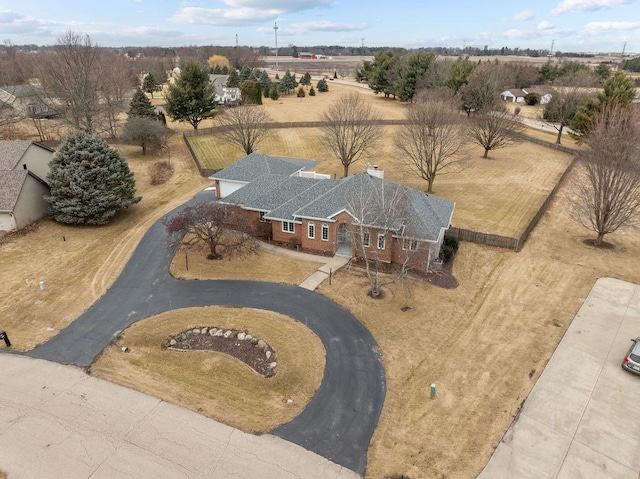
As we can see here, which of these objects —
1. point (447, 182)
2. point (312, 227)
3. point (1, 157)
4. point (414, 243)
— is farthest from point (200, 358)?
point (447, 182)

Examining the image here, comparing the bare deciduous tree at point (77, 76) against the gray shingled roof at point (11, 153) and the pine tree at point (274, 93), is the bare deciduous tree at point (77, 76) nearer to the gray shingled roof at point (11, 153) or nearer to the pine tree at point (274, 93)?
the gray shingled roof at point (11, 153)

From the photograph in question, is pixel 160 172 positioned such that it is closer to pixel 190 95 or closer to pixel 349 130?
pixel 190 95

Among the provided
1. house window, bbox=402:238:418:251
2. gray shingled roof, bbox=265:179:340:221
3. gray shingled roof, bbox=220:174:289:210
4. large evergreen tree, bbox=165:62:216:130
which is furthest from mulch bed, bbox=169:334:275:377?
large evergreen tree, bbox=165:62:216:130

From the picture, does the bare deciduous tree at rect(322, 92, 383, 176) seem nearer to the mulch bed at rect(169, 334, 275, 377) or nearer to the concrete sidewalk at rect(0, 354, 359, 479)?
the mulch bed at rect(169, 334, 275, 377)

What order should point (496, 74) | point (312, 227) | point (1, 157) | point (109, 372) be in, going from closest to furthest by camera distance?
point (109, 372) < point (312, 227) < point (1, 157) < point (496, 74)

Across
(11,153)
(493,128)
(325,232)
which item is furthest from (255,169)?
(493,128)

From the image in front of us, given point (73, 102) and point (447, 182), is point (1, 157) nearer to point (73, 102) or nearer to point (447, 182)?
point (73, 102)
